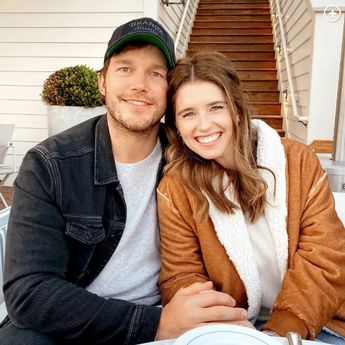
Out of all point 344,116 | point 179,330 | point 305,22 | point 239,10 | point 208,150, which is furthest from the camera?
point 239,10

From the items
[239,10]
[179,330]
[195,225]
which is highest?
[239,10]

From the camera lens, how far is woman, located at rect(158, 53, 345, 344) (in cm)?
138

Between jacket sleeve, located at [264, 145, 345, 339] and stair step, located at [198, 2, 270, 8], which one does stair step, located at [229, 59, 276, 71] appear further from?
jacket sleeve, located at [264, 145, 345, 339]

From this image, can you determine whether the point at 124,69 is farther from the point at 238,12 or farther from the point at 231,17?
the point at 238,12

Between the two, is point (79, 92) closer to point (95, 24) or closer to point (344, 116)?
→ point (95, 24)

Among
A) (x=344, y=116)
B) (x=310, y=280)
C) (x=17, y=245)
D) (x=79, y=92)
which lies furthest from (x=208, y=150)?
(x=79, y=92)

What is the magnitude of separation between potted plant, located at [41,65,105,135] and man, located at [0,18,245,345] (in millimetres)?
2624

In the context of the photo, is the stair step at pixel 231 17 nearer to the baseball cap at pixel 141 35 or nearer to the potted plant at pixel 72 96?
the potted plant at pixel 72 96

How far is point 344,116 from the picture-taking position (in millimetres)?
2117

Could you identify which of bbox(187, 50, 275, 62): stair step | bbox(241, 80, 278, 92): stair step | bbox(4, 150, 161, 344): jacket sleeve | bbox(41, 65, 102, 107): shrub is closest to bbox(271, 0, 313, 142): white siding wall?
bbox(241, 80, 278, 92): stair step

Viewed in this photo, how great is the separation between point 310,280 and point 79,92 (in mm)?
3198

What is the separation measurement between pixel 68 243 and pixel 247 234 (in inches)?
22.2

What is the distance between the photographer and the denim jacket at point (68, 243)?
111cm

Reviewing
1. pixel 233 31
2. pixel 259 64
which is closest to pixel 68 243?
pixel 259 64
